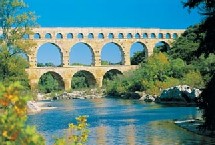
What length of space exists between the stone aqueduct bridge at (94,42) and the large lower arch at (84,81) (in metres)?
0.39

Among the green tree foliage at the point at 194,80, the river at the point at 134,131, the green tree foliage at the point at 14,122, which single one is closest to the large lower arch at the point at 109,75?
the green tree foliage at the point at 194,80

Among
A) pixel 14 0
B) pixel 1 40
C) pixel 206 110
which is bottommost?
pixel 206 110

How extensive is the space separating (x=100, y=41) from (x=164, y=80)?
30.1m

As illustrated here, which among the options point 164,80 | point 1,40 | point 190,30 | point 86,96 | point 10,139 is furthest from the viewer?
point 190,30

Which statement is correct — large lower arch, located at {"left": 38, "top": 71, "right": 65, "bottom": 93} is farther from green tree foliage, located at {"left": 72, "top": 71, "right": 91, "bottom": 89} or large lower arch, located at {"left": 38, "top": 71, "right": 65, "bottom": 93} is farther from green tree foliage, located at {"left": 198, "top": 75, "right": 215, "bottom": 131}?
green tree foliage, located at {"left": 198, "top": 75, "right": 215, "bottom": 131}

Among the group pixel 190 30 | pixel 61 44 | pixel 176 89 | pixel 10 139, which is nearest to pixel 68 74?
pixel 61 44

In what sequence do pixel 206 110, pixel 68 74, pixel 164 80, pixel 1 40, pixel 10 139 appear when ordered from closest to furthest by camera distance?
pixel 10 139
pixel 206 110
pixel 1 40
pixel 164 80
pixel 68 74

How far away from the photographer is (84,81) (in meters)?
80.8

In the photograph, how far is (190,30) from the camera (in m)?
66.5

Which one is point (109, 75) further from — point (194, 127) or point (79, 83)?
point (194, 127)

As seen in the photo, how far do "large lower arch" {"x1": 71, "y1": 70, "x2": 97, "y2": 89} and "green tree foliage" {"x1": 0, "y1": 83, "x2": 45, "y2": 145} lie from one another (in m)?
70.3

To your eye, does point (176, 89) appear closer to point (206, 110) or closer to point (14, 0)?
point (14, 0)

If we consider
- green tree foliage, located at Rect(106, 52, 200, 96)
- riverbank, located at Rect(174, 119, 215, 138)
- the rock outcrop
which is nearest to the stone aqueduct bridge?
green tree foliage, located at Rect(106, 52, 200, 96)

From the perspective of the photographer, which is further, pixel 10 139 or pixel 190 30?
pixel 190 30
